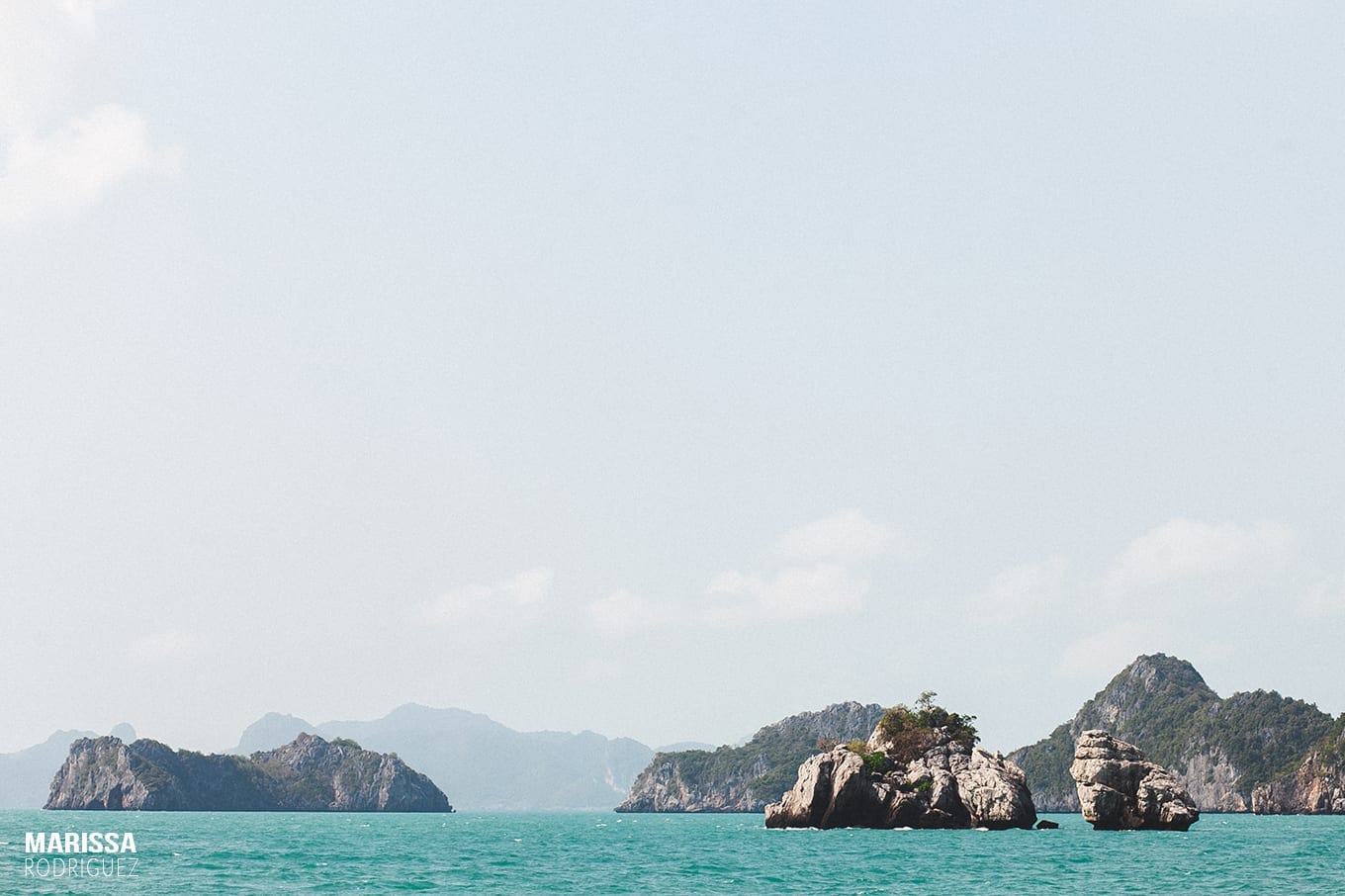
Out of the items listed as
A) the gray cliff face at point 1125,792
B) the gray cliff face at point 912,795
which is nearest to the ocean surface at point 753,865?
the gray cliff face at point 1125,792

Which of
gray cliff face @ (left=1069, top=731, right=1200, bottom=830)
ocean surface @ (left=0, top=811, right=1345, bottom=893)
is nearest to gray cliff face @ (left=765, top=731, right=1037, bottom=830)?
ocean surface @ (left=0, top=811, right=1345, bottom=893)

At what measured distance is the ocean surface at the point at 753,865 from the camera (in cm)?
7631

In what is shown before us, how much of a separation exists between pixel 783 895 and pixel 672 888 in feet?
26.2

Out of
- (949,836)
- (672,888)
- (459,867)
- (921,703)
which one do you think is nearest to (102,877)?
(459,867)

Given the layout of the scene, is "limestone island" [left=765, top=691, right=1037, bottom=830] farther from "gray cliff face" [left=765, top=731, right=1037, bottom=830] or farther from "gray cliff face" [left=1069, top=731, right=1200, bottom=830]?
"gray cliff face" [left=1069, top=731, right=1200, bottom=830]

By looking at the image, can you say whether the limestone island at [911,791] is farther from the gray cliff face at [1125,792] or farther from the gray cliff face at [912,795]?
the gray cliff face at [1125,792]

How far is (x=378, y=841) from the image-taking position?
141 m

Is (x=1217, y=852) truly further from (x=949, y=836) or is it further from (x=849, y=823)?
(x=849, y=823)

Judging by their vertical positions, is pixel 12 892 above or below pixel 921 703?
below

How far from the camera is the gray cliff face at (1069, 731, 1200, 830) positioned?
13538 cm

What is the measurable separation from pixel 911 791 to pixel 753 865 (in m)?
54.7

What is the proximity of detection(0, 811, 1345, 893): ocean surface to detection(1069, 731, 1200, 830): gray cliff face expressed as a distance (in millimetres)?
3134

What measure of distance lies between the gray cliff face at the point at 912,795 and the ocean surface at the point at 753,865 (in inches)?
171

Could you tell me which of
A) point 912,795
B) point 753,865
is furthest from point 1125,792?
point 753,865
